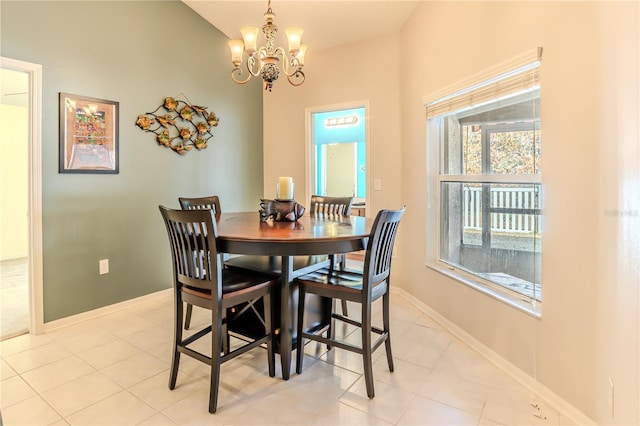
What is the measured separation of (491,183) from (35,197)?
320cm

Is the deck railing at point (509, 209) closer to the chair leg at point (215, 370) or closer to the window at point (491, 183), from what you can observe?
the window at point (491, 183)

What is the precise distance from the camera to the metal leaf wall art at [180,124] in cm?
317

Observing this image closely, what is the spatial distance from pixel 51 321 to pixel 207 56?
2.86 metres

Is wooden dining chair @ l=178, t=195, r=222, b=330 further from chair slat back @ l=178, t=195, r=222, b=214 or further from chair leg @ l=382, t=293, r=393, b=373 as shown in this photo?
chair leg @ l=382, t=293, r=393, b=373

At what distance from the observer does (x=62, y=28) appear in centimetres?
252

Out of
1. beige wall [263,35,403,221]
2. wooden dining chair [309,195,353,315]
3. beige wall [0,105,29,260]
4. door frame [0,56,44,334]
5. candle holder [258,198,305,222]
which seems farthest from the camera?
beige wall [0,105,29,260]

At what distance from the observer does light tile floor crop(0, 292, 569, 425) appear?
158 cm

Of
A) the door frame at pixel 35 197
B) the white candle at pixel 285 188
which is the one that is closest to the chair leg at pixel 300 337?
the white candle at pixel 285 188

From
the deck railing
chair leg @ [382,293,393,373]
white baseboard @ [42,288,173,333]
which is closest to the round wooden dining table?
chair leg @ [382,293,393,373]

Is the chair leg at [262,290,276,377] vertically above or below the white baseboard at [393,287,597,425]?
above

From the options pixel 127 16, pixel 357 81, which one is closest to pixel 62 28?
pixel 127 16

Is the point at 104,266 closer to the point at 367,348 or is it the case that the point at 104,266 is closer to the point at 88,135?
the point at 88,135

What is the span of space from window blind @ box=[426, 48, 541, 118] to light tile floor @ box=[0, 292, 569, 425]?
5.42 feet

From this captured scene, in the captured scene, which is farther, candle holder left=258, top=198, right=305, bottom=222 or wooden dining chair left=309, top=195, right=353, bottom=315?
wooden dining chair left=309, top=195, right=353, bottom=315
